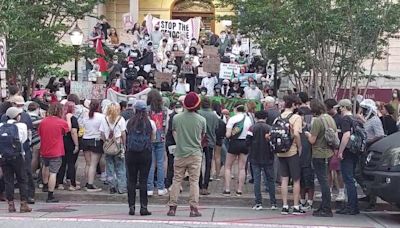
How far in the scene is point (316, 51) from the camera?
16047 mm

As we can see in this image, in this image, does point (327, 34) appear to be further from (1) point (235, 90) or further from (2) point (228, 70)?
(2) point (228, 70)

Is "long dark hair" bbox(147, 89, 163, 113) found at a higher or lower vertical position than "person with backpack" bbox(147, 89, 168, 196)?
higher

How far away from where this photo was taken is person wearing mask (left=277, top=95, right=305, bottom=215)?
36.1ft

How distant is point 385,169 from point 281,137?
5.48 feet

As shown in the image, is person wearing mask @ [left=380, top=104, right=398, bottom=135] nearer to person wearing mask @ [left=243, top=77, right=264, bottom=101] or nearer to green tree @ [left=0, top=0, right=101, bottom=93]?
person wearing mask @ [left=243, top=77, right=264, bottom=101]

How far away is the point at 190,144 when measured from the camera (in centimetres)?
1040

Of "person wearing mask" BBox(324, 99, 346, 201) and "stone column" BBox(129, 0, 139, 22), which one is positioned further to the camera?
"stone column" BBox(129, 0, 139, 22)

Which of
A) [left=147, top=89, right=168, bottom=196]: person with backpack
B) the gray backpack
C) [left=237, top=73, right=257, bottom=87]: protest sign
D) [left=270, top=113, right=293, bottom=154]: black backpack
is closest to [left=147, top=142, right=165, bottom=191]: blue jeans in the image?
[left=147, top=89, right=168, bottom=196]: person with backpack

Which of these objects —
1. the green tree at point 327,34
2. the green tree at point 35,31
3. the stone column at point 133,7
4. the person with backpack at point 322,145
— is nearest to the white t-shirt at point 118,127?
the person with backpack at point 322,145

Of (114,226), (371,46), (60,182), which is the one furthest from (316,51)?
(114,226)

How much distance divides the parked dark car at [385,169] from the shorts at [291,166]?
1057 mm

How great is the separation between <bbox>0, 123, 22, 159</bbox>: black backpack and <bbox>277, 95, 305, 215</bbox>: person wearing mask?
162 inches

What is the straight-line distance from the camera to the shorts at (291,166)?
1104 centimetres

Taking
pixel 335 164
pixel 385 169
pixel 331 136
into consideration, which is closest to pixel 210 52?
pixel 335 164
